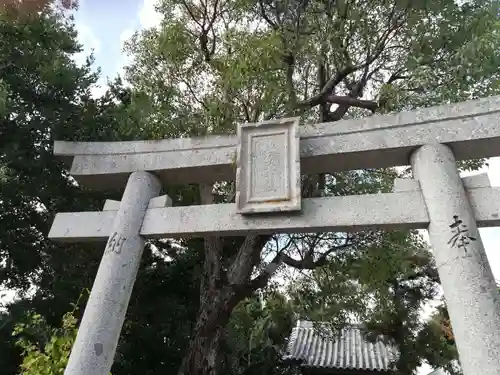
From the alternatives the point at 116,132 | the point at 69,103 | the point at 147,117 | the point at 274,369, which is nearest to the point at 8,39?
Result: the point at 69,103

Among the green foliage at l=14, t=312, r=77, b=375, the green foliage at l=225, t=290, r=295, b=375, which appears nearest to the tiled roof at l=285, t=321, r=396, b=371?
the green foliage at l=225, t=290, r=295, b=375

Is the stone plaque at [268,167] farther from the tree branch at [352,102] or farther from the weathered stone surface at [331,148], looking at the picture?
the tree branch at [352,102]

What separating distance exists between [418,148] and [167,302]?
225 inches

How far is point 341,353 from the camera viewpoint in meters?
12.1

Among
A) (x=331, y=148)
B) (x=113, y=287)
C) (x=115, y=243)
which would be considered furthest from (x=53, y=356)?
(x=331, y=148)

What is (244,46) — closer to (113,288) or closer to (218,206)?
(218,206)

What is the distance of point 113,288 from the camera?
3.66 m

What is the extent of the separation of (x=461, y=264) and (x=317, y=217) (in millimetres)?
1060

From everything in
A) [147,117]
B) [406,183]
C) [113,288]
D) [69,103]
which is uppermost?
[69,103]

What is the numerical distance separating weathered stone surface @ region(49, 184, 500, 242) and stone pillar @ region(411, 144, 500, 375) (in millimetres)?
117

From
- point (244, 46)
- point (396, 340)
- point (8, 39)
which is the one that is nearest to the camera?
point (244, 46)

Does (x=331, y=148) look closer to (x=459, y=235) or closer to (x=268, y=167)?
(x=268, y=167)

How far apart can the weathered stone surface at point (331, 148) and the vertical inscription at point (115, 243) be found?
699 millimetres

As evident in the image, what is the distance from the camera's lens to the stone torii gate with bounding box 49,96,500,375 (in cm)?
309
